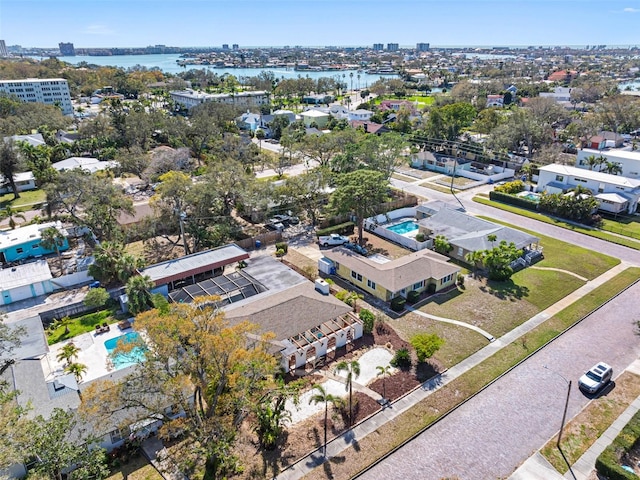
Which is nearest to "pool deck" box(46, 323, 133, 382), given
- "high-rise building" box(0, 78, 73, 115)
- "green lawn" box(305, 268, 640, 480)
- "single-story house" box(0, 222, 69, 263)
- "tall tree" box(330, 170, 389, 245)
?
"single-story house" box(0, 222, 69, 263)

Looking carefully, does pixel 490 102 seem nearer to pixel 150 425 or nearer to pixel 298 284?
pixel 298 284

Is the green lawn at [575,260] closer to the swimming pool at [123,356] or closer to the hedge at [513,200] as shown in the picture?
the hedge at [513,200]

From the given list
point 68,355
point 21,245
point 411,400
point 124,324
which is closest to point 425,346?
point 411,400

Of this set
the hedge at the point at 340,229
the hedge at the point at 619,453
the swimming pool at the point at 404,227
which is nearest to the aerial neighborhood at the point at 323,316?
the hedge at the point at 619,453

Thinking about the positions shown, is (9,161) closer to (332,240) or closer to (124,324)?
(124,324)

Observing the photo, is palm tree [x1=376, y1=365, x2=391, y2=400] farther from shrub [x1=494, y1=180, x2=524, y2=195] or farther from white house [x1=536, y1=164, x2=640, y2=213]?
white house [x1=536, y1=164, x2=640, y2=213]

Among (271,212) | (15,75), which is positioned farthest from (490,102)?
(15,75)
